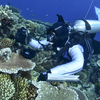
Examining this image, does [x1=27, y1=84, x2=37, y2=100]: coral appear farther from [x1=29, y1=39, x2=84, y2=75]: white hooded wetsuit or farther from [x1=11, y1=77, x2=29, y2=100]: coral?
[x1=29, y1=39, x2=84, y2=75]: white hooded wetsuit

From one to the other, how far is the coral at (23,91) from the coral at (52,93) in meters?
0.19

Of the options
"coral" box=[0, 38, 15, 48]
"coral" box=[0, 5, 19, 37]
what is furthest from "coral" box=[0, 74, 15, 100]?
"coral" box=[0, 5, 19, 37]

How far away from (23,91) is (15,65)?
0.71 meters

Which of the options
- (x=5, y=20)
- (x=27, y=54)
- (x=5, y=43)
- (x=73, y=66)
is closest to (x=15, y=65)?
(x=27, y=54)

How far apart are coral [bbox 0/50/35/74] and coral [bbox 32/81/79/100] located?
1.70 feet

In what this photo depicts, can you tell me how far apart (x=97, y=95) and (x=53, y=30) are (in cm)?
430

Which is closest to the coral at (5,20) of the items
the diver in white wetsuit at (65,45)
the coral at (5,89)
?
the diver in white wetsuit at (65,45)

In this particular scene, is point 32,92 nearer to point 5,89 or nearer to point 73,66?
point 5,89

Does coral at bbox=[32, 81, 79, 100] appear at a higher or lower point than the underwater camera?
lower

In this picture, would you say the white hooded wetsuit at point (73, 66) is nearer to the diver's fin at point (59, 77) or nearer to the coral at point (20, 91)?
the diver's fin at point (59, 77)

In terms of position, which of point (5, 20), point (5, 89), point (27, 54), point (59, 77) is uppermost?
point (5, 20)

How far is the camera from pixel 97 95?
4.87 metres

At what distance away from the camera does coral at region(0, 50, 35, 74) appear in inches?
90.2

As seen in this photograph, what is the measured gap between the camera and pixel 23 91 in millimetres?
2160
